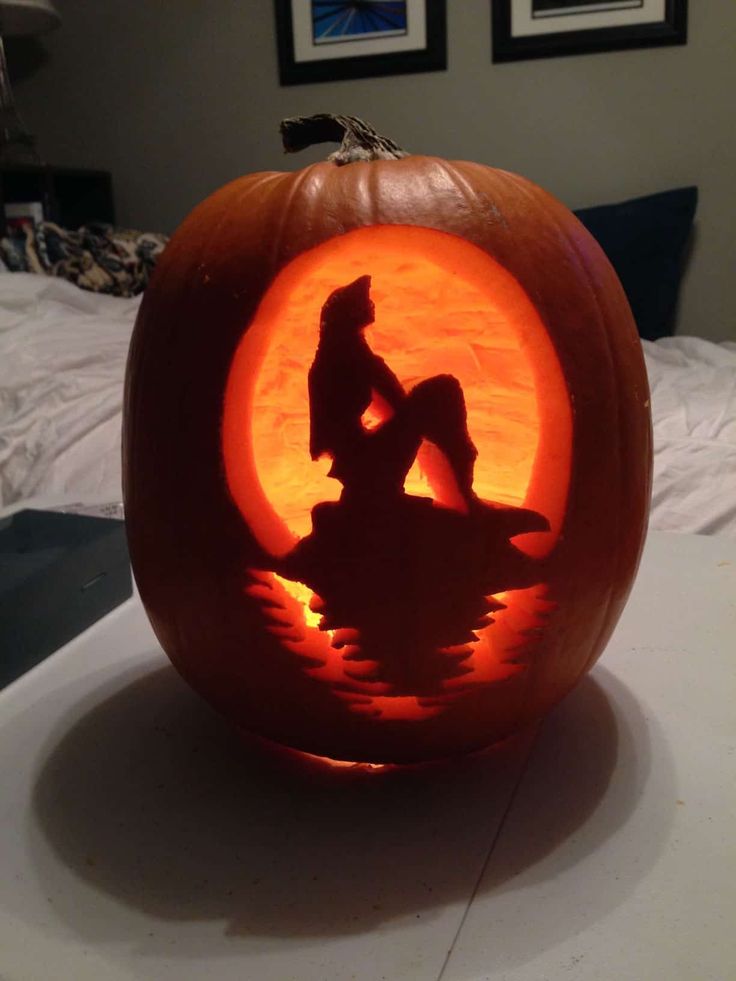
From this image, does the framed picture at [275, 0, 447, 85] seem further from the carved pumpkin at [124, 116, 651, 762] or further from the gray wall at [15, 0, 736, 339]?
the carved pumpkin at [124, 116, 651, 762]

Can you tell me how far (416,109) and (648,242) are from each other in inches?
33.8

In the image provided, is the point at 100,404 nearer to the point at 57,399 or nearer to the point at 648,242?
the point at 57,399

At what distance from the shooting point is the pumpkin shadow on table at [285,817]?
0.45 meters

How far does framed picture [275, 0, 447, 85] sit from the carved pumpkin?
2.27 metres

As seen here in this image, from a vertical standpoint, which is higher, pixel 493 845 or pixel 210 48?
A: pixel 210 48

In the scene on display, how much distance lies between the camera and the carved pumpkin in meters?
0.47

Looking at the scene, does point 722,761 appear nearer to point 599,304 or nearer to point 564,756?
point 564,756

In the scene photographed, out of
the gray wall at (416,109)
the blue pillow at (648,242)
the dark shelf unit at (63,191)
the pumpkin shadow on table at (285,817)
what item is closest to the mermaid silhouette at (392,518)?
the pumpkin shadow on table at (285,817)

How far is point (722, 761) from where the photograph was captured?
547 millimetres

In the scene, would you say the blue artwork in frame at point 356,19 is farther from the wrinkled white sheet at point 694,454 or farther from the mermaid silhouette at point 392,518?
the mermaid silhouette at point 392,518

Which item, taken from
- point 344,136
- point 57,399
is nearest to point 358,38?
point 57,399

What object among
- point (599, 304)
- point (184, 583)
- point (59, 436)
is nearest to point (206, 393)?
point (184, 583)

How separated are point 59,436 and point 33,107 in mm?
2299

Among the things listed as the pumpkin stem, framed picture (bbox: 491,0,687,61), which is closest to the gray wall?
framed picture (bbox: 491,0,687,61)
